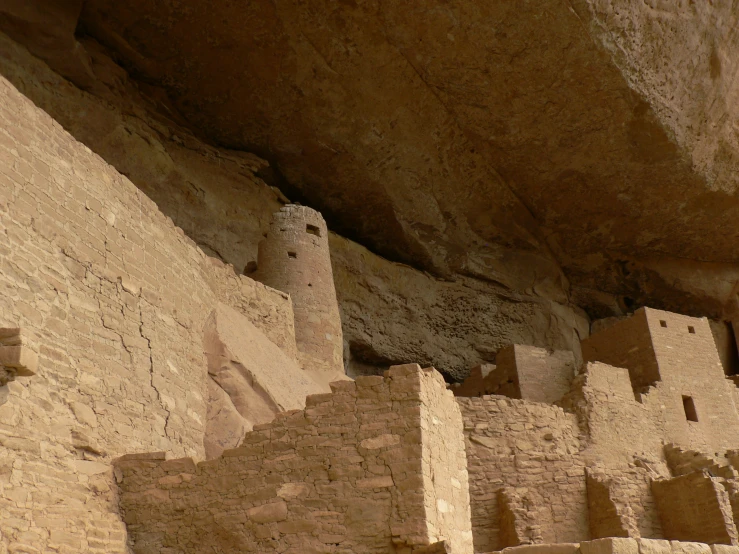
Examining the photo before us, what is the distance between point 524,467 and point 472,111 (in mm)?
8162

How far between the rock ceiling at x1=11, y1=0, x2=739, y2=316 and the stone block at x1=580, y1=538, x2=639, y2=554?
37.2ft

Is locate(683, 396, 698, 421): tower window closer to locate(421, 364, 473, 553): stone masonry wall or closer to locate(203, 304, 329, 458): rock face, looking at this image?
locate(203, 304, 329, 458): rock face

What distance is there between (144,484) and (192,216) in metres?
Result: 10.7

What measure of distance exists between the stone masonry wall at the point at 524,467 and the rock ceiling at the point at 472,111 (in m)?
7.05

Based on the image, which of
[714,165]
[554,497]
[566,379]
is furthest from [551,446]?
[714,165]

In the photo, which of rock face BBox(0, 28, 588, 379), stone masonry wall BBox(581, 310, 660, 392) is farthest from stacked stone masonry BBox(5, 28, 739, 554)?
stone masonry wall BBox(581, 310, 660, 392)

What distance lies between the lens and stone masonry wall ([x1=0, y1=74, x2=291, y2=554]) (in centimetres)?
613

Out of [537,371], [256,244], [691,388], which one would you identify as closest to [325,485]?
[537,371]

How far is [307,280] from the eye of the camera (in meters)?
14.1

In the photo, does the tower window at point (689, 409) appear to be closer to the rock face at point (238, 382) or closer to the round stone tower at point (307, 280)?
the round stone tower at point (307, 280)

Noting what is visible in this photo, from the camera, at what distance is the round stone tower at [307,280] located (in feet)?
43.7

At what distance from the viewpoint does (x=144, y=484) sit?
6.98m

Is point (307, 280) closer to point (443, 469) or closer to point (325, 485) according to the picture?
point (443, 469)

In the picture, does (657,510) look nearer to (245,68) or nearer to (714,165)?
(714,165)
